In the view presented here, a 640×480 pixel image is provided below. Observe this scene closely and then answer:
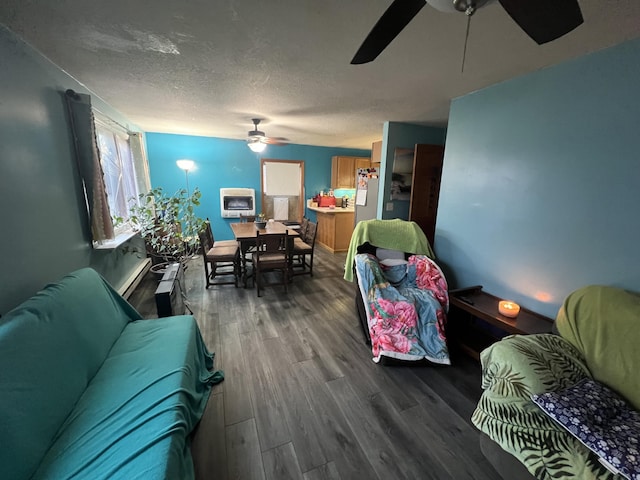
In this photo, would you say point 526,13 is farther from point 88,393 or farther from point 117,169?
point 117,169

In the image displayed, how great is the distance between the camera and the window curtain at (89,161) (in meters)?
2.15

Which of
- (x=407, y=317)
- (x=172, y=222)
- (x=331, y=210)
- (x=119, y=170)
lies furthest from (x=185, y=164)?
(x=407, y=317)

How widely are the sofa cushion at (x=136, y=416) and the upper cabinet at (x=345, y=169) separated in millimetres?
Answer: 5092

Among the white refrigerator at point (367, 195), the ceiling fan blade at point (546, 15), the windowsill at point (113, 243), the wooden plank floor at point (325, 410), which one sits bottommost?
Result: the wooden plank floor at point (325, 410)

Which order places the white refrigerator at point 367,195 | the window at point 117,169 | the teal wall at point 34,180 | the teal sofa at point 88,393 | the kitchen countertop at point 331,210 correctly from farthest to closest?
the kitchen countertop at point 331,210 < the white refrigerator at point 367,195 < the window at point 117,169 < the teal wall at point 34,180 < the teal sofa at point 88,393

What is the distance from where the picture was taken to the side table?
1855 mm

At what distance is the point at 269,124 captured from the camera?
3.85m

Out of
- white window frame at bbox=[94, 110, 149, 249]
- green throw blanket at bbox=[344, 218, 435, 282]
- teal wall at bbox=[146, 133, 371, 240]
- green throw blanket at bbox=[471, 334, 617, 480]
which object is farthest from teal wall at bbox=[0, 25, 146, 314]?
teal wall at bbox=[146, 133, 371, 240]

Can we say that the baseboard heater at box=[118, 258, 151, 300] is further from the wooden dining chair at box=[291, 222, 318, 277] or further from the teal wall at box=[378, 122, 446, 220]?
the teal wall at box=[378, 122, 446, 220]

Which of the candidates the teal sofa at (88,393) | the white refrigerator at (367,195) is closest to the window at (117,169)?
the teal sofa at (88,393)

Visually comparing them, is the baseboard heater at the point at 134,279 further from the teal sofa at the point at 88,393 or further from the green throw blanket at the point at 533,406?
the green throw blanket at the point at 533,406

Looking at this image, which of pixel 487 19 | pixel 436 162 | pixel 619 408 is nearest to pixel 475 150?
pixel 436 162

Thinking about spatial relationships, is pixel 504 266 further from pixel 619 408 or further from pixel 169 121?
pixel 169 121

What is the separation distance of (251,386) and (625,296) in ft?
7.91
